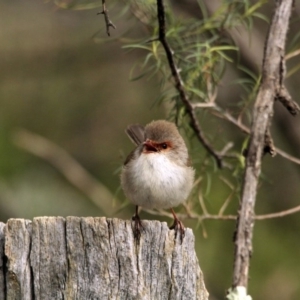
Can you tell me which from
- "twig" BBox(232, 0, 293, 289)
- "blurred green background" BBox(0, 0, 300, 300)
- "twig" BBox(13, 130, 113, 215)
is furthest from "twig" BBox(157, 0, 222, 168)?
"twig" BBox(13, 130, 113, 215)

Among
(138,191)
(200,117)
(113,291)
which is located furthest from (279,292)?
(113,291)

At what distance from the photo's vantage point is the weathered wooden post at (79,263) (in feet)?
9.64

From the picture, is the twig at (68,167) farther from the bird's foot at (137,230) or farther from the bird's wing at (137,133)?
the bird's foot at (137,230)

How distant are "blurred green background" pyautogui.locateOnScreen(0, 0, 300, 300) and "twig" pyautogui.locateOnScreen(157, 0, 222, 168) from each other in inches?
67.7

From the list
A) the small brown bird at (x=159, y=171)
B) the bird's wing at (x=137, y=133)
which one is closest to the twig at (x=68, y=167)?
the bird's wing at (x=137, y=133)

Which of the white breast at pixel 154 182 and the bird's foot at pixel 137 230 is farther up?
the white breast at pixel 154 182

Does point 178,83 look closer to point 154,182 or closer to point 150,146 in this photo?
point 150,146

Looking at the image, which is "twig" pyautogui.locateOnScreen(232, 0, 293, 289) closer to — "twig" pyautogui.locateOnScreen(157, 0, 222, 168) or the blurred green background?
"twig" pyautogui.locateOnScreen(157, 0, 222, 168)

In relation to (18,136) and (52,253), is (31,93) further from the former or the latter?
(52,253)

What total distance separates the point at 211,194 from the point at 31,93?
2.53 metres

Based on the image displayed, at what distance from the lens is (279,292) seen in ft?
25.1

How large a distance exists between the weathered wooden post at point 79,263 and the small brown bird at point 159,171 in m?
1.39

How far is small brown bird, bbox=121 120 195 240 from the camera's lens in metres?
4.64

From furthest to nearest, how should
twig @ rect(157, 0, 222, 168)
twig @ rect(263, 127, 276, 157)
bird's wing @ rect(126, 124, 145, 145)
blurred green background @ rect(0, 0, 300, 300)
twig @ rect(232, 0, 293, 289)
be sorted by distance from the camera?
blurred green background @ rect(0, 0, 300, 300) → bird's wing @ rect(126, 124, 145, 145) → twig @ rect(263, 127, 276, 157) → twig @ rect(232, 0, 293, 289) → twig @ rect(157, 0, 222, 168)
